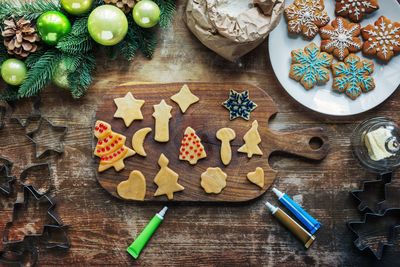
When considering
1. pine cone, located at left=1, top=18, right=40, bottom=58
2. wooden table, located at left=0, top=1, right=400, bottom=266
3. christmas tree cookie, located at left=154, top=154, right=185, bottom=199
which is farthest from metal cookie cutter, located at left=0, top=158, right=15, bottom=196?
christmas tree cookie, located at left=154, top=154, right=185, bottom=199

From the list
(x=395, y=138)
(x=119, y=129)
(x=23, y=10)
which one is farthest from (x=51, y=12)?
(x=395, y=138)

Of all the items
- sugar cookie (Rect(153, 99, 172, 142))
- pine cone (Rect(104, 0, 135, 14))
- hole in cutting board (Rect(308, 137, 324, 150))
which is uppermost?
pine cone (Rect(104, 0, 135, 14))

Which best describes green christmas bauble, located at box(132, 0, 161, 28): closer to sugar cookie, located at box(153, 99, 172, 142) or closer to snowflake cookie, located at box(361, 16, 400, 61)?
sugar cookie, located at box(153, 99, 172, 142)

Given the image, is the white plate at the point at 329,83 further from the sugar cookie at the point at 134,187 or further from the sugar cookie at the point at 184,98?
the sugar cookie at the point at 134,187

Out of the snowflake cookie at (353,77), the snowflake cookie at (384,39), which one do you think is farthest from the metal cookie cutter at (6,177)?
the snowflake cookie at (384,39)

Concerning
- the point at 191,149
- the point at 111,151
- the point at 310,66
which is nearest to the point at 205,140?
the point at 191,149

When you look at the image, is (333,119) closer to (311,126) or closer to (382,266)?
(311,126)

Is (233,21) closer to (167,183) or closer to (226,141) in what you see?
(226,141)
